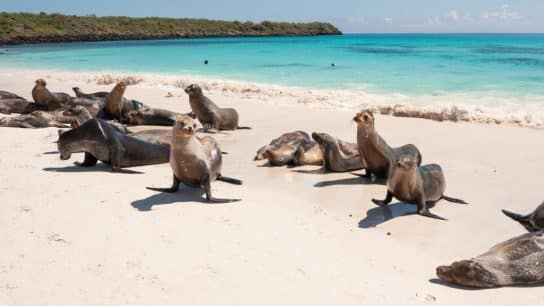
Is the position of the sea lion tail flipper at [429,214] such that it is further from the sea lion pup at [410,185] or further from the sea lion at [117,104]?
the sea lion at [117,104]

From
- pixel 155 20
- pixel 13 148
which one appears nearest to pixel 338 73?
pixel 13 148

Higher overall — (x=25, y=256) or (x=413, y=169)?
(x=413, y=169)

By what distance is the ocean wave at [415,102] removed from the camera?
1152 cm

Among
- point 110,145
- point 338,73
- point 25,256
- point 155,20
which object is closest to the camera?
point 25,256

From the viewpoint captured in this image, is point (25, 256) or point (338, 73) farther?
point (338, 73)

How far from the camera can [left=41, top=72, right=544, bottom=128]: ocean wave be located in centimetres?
1152

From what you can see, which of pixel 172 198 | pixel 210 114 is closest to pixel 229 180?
pixel 172 198

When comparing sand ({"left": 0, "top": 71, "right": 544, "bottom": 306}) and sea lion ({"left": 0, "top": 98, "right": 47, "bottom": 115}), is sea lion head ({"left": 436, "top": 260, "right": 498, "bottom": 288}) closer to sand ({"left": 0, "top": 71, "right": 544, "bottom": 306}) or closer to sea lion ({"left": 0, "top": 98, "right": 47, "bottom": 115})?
sand ({"left": 0, "top": 71, "right": 544, "bottom": 306})

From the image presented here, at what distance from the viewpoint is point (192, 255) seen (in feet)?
12.9

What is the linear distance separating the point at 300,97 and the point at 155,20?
286 feet

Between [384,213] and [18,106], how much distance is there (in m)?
8.84

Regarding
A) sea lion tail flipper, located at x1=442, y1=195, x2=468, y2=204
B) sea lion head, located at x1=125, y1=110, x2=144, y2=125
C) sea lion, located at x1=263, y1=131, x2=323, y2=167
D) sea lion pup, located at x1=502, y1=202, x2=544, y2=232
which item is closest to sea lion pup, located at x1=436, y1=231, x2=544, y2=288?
sea lion pup, located at x1=502, y1=202, x2=544, y2=232

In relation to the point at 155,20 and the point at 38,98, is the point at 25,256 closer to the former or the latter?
the point at 38,98

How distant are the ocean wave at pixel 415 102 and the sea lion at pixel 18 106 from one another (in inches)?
88.2
